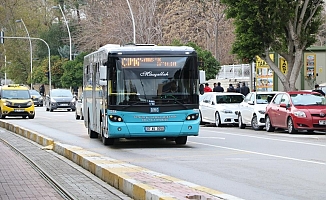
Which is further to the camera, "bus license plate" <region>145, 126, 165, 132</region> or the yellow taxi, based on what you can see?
the yellow taxi

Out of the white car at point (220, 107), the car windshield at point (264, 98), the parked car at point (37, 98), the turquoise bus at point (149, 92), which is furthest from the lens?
the parked car at point (37, 98)

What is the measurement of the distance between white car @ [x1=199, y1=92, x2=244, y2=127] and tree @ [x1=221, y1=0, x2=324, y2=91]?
198 cm

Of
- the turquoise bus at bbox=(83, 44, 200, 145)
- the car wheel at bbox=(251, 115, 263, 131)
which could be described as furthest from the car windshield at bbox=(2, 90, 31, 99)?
the turquoise bus at bbox=(83, 44, 200, 145)

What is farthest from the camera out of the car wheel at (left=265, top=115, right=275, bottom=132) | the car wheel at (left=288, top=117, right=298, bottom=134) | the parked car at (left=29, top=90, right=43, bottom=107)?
→ the parked car at (left=29, top=90, right=43, bottom=107)

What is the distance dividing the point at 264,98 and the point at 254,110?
113cm

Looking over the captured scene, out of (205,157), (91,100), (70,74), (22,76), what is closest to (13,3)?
(22,76)

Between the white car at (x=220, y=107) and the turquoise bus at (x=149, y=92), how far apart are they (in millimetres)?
13067

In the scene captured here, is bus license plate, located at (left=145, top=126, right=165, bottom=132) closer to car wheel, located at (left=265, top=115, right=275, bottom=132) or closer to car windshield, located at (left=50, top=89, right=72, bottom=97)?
car wheel, located at (left=265, top=115, right=275, bottom=132)

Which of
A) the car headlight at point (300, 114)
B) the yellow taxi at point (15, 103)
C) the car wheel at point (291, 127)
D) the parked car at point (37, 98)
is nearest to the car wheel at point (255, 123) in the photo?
the car wheel at point (291, 127)

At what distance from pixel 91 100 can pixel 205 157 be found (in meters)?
7.37

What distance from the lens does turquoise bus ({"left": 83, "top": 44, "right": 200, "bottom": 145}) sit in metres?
19.2

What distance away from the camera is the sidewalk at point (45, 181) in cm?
1099

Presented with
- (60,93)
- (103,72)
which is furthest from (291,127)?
(60,93)

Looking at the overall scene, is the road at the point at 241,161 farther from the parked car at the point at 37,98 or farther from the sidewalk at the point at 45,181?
the parked car at the point at 37,98
